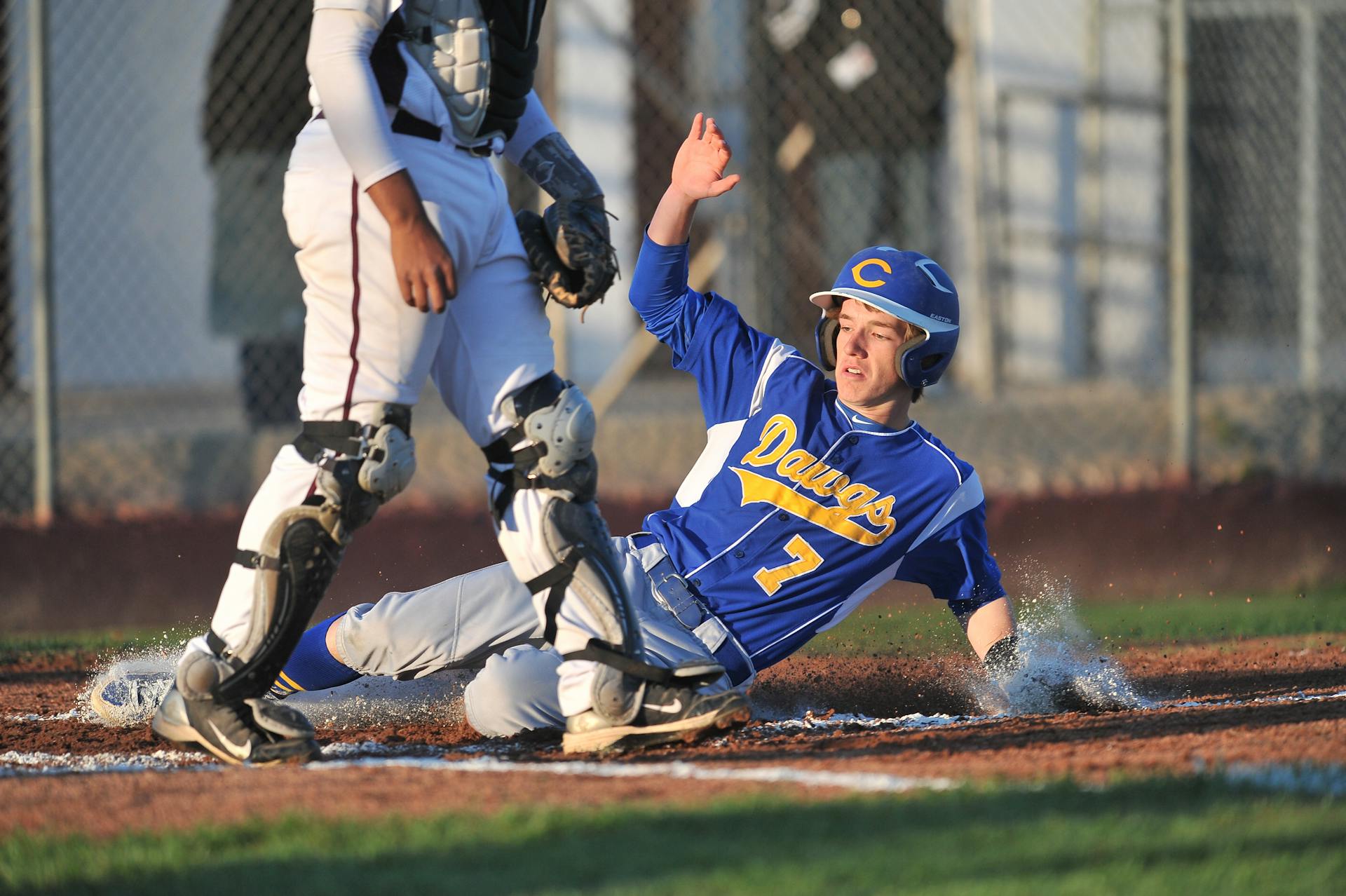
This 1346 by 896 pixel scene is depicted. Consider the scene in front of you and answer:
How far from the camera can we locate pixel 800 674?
506 cm

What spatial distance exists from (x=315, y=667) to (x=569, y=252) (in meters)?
1.46

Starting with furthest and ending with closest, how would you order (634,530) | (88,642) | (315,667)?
(634,530) < (88,642) < (315,667)

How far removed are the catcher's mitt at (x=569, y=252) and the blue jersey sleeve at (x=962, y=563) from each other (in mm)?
1221

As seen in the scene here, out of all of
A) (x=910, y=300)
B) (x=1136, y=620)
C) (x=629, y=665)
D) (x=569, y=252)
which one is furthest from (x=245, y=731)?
(x=1136, y=620)

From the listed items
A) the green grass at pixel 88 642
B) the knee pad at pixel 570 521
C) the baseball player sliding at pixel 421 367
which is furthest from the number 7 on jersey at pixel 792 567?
the green grass at pixel 88 642

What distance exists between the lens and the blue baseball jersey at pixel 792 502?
161 inches

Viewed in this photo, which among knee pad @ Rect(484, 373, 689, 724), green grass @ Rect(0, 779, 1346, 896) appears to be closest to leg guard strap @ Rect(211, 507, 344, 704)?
knee pad @ Rect(484, 373, 689, 724)

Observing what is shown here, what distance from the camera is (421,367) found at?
3234 mm

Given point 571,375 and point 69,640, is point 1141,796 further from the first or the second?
point 571,375

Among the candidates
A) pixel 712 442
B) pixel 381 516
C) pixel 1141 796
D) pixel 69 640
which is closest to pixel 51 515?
pixel 69 640

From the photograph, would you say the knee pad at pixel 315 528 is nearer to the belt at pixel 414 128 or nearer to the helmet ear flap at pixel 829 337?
the belt at pixel 414 128

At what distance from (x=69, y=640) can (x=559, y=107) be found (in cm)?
387

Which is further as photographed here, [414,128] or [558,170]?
[558,170]

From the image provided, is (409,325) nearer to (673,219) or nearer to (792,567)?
(673,219)
